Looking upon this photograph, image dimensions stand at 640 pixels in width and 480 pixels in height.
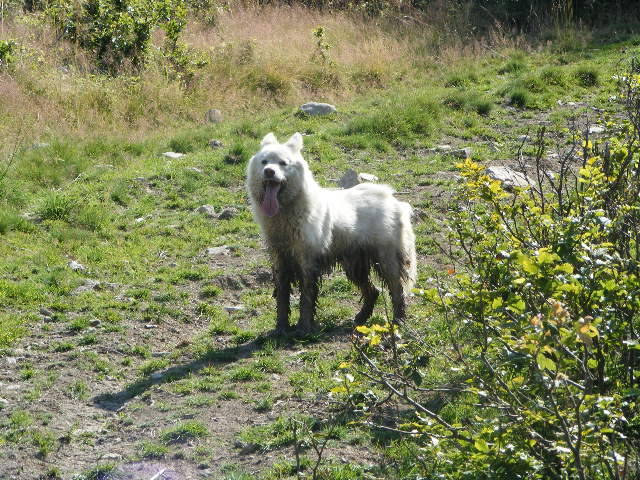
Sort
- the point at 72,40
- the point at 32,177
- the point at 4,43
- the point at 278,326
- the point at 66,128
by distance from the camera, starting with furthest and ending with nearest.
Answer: the point at 72,40, the point at 4,43, the point at 66,128, the point at 32,177, the point at 278,326

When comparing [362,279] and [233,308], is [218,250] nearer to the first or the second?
[233,308]

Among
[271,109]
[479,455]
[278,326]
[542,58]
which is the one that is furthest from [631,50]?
[479,455]

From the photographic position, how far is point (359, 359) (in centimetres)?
699

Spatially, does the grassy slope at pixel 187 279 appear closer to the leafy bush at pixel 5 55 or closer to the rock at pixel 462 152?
the rock at pixel 462 152

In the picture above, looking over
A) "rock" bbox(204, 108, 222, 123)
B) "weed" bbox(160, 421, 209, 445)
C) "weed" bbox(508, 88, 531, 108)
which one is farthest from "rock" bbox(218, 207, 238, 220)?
"weed" bbox(508, 88, 531, 108)

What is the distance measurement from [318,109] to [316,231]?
683cm

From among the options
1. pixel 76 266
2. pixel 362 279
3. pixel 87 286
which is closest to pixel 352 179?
pixel 362 279

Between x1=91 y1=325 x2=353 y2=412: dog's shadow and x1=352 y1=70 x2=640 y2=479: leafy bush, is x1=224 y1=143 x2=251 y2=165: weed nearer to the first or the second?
x1=91 y1=325 x2=353 y2=412: dog's shadow

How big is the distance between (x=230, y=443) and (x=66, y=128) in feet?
27.9

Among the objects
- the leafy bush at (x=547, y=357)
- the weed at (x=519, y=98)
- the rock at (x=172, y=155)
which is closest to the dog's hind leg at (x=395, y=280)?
the leafy bush at (x=547, y=357)

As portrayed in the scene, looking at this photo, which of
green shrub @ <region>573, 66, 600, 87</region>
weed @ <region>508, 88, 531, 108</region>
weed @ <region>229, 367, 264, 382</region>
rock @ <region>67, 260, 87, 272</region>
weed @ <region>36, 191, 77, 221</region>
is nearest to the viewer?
weed @ <region>229, 367, 264, 382</region>

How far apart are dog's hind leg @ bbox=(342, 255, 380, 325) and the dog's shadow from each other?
26 cm

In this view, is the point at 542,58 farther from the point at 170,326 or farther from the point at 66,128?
the point at 170,326

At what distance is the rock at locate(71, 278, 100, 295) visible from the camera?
9297 millimetres
